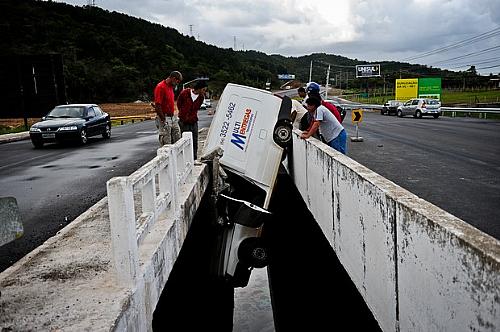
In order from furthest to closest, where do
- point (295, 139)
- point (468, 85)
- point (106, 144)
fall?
point (468, 85), point (106, 144), point (295, 139)

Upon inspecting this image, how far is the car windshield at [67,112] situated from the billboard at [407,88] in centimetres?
4341

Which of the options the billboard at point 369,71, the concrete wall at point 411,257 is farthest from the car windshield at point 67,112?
the billboard at point 369,71

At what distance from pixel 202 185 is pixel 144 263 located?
3.97 meters

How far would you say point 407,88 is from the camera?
53.0m

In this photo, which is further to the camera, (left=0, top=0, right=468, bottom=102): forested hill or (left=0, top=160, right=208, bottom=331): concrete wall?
(left=0, top=0, right=468, bottom=102): forested hill

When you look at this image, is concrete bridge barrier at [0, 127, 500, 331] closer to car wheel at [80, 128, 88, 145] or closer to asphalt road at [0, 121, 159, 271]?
asphalt road at [0, 121, 159, 271]

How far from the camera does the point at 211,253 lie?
24.1 feet

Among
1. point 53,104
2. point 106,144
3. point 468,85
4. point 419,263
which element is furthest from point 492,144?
point 468,85

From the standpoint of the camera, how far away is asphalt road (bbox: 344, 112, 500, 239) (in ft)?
24.0

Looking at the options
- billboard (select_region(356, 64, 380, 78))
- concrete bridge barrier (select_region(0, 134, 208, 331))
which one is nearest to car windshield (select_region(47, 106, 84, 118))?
concrete bridge barrier (select_region(0, 134, 208, 331))

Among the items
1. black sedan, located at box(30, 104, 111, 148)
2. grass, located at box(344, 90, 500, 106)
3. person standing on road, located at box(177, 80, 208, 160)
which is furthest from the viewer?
grass, located at box(344, 90, 500, 106)

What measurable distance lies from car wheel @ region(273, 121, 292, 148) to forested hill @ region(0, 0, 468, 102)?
185 feet

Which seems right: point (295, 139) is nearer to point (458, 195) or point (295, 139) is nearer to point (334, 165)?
point (458, 195)

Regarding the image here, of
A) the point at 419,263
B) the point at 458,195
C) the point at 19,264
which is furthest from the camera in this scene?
the point at 458,195
